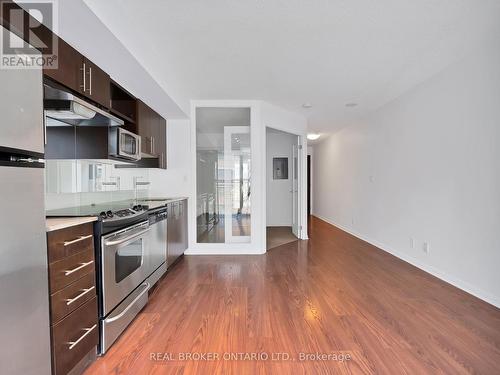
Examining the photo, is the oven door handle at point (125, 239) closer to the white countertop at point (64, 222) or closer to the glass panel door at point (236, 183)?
the white countertop at point (64, 222)

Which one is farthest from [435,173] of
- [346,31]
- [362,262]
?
[346,31]

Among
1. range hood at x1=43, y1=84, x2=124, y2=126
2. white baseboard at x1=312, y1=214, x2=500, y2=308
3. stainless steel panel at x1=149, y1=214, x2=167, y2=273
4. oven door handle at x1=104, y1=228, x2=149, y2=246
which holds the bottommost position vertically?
white baseboard at x1=312, y1=214, x2=500, y2=308

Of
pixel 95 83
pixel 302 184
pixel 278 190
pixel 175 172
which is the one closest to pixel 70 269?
pixel 95 83

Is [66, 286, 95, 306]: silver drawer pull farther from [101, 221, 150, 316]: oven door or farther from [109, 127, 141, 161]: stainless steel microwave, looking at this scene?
[109, 127, 141, 161]: stainless steel microwave

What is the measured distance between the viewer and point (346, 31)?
7.30 feet

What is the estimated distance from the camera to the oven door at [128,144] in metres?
2.49

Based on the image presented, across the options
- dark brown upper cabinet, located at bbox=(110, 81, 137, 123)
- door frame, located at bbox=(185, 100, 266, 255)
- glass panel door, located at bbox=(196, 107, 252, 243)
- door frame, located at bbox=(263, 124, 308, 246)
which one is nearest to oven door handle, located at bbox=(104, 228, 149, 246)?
dark brown upper cabinet, located at bbox=(110, 81, 137, 123)

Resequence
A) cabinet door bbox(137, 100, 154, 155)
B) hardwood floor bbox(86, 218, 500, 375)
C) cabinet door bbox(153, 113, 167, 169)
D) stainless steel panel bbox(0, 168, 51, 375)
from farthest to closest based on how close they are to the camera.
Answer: cabinet door bbox(153, 113, 167, 169) → cabinet door bbox(137, 100, 154, 155) → hardwood floor bbox(86, 218, 500, 375) → stainless steel panel bbox(0, 168, 51, 375)

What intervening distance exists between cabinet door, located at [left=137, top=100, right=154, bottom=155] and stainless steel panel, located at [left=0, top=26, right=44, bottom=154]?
1.81 meters

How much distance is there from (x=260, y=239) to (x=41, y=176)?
10.7 ft

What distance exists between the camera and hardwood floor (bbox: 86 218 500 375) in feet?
5.35

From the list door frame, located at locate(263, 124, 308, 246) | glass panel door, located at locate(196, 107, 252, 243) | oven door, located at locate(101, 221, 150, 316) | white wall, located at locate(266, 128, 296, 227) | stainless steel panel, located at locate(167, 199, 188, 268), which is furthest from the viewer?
white wall, located at locate(266, 128, 296, 227)

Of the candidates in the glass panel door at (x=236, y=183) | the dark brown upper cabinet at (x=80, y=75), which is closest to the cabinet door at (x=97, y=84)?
the dark brown upper cabinet at (x=80, y=75)

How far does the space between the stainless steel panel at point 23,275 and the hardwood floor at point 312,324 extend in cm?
61
